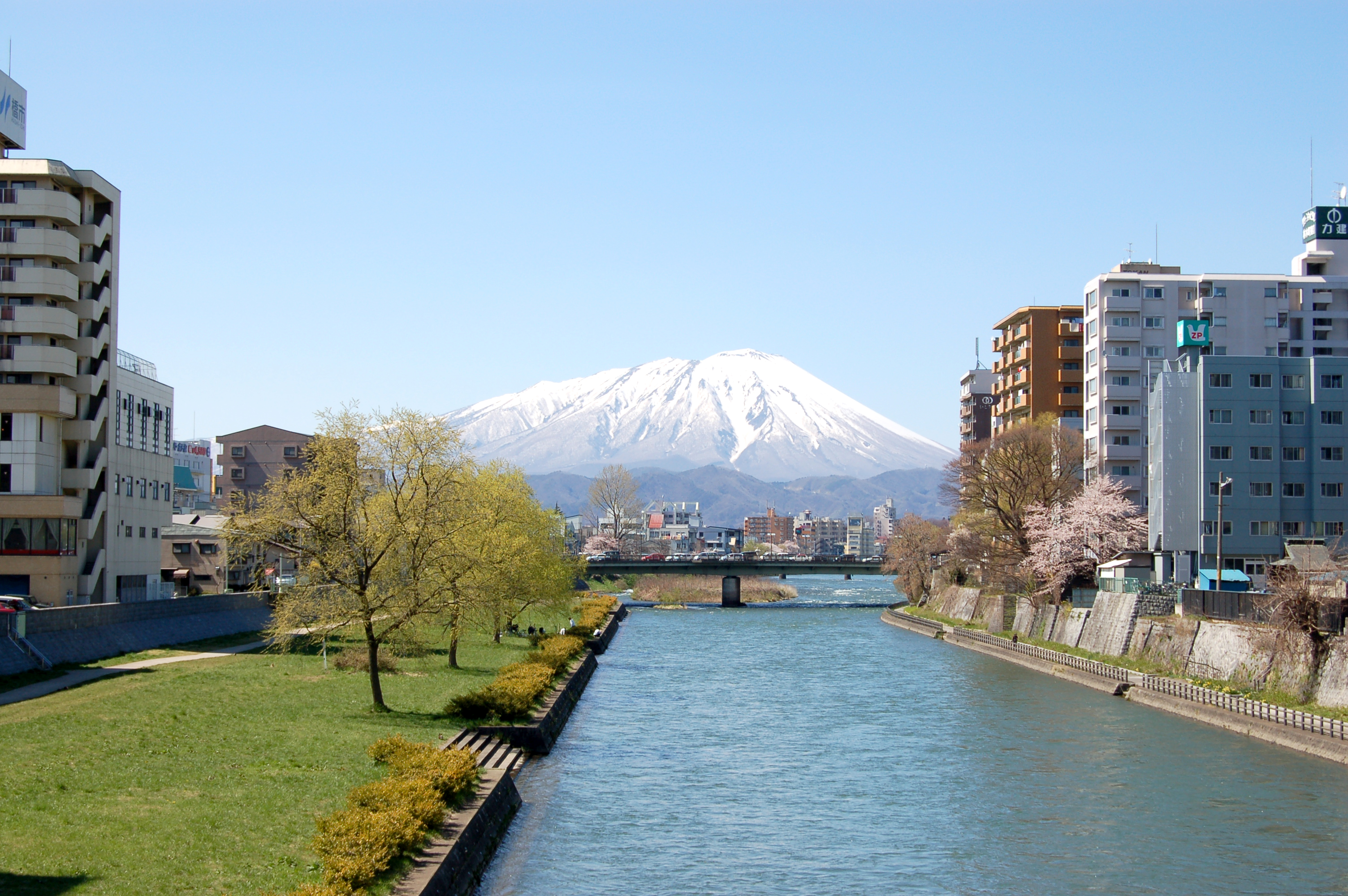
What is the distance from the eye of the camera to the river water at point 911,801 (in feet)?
86.8

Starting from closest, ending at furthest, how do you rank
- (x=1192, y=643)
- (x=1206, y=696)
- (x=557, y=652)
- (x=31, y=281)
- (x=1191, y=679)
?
(x=1206, y=696)
(x=1191, y=679)
(x=1192, y=643)
(x=557, y=652)
(x=31, y=281)

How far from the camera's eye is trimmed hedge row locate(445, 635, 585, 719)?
39.5 m

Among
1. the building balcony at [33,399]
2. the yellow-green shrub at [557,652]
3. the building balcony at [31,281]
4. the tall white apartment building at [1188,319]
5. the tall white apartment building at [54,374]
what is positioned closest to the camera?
the yellow-green shrub at [557,652]

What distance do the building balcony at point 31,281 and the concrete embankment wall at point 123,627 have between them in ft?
53.4

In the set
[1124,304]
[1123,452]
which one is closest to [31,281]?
[1123,452]

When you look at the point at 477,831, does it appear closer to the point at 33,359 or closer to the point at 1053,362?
the point at 33,359

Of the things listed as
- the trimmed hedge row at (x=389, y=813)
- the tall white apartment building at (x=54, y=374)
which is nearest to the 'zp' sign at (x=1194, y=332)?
the trimmed hedge row at (x=389, y=813)

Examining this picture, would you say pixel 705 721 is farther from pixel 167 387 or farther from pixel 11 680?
pixel 167 387

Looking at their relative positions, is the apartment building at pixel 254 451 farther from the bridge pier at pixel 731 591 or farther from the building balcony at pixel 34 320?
the building balcony at pixel 34 320

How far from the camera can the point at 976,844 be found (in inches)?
1156

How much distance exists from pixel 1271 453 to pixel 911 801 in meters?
49.1

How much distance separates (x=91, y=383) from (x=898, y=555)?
9126 centimetres

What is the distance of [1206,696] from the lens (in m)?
47.2

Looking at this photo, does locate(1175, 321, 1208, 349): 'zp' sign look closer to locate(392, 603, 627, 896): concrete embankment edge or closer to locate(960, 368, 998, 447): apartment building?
locate(392, 603, 627, 896): concrete embankment edge
